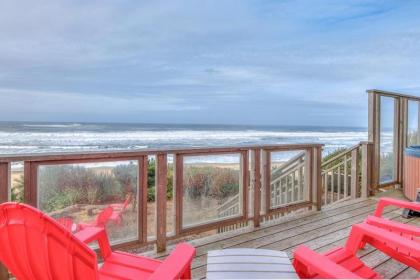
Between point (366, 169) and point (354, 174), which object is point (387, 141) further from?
point (354, 174)

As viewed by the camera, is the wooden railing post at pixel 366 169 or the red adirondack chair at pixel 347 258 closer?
the red adirondack chair at pixel 347 258

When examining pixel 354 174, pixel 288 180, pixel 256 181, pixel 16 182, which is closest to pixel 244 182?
pixel 256 181

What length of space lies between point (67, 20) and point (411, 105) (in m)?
8.76

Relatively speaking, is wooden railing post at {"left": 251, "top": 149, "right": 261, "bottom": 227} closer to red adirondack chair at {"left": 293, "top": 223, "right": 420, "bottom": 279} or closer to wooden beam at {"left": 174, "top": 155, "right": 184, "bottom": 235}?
wooden beam at {"left": 174, "top": 155, "right": 184, "bottom": 235}

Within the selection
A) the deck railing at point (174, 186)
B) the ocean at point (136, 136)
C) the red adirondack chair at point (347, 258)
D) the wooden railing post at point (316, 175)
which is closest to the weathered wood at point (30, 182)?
the deck railing at point (174, 186)

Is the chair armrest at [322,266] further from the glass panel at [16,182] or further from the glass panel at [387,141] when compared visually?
the glass panel at [387,141]

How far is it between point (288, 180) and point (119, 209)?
239cm

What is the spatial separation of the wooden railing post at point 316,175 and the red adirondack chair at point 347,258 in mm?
1698

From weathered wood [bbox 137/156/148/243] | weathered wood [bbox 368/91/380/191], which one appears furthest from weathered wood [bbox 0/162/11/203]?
weathered wood [bbox 368/91/380/191]

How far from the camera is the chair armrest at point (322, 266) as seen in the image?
157cm

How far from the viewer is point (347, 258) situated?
2.28m

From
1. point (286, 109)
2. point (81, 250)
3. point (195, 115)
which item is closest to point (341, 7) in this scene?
point (81, 250)

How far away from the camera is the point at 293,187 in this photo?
4.24m

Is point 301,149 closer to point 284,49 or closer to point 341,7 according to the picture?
point 341,7
